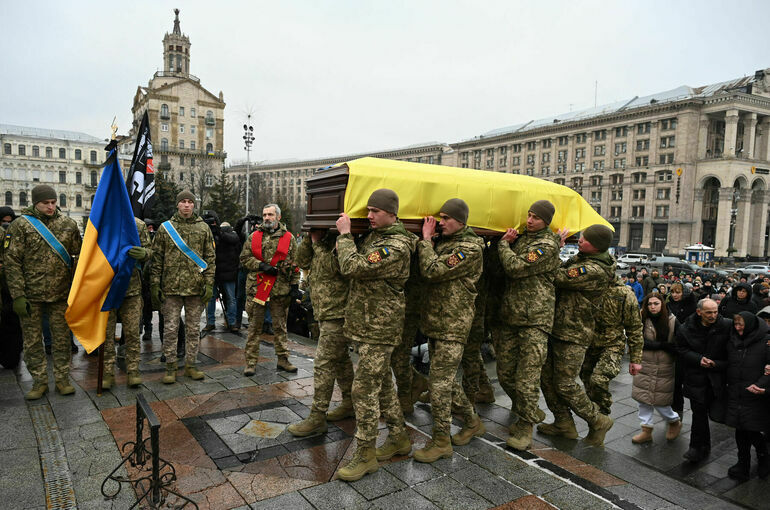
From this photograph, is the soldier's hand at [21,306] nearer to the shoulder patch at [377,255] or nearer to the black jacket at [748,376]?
the shoulder patch at [377,255]

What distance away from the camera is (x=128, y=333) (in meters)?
5.96

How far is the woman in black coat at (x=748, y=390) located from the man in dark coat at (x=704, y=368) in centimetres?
10

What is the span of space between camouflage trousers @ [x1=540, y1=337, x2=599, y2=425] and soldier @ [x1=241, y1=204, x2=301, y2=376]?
3.32 m

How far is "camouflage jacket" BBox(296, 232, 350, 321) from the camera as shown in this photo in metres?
4.70

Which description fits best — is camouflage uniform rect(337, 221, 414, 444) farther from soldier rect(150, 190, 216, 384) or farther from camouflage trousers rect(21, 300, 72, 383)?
camouflage trousers rect(21, 300, 72, 383)

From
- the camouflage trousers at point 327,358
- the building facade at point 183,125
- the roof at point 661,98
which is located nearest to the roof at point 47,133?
the building facade at point 183,125

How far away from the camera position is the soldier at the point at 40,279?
17.4 feet

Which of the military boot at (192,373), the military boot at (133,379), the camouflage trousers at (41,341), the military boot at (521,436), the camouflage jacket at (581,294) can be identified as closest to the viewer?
the military boot at (521,436)

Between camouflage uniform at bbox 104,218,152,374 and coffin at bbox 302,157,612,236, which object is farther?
camouflage uniform at bbox 104,218,152,374

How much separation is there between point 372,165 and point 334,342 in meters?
1.73

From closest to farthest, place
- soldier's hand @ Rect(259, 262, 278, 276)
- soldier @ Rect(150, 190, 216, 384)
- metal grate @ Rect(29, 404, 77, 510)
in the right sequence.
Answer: metal grate @ Rect(29, 404, 77, 510) < soldier @ Rect(150, 190, 216, 384) < soldier's hand @ Rect(259, 262, 278, 276)

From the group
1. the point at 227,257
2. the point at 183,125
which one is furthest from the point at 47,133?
the point at 227,257

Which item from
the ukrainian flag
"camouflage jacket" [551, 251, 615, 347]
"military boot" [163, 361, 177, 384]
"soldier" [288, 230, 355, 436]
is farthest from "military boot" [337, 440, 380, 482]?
the ukrainian flag

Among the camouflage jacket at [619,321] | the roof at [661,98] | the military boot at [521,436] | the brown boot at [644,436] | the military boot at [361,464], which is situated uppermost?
the roof at [661,98]
